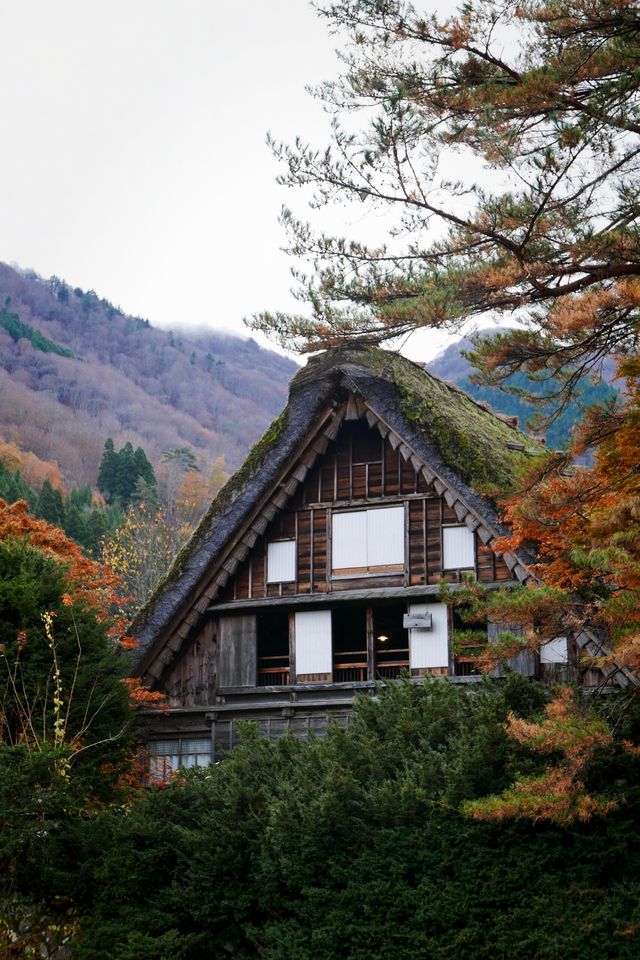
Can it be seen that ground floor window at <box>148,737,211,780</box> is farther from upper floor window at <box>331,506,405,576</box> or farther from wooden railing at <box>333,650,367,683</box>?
upper floor window at <box>331,506,405,576</box>

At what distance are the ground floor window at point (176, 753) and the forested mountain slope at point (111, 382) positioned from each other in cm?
5613

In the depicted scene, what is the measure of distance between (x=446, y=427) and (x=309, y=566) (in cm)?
321

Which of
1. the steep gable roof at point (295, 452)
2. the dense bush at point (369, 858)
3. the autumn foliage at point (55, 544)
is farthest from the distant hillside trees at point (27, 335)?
the dense bush at point (369, 858)

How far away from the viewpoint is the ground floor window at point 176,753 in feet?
65.1

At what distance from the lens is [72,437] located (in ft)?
269

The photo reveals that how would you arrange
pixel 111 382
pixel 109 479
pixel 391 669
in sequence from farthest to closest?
pixel 111 382
pixel 109 479
pixel 391 669

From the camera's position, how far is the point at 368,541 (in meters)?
19.1

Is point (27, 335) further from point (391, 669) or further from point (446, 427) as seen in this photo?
point (446, 427)

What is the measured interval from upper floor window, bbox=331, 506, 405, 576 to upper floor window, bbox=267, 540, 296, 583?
2.26 feet

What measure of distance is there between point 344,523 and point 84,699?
5578mm

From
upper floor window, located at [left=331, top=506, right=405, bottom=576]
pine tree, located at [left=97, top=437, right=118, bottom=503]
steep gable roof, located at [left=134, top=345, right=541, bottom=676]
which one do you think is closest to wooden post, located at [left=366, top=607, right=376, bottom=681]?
upper floor window, located at [left=331, top=506, right=405, bottom=576]

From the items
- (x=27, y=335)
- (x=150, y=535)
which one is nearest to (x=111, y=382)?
(x=27, y=335)

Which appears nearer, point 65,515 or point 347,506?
point 347,506

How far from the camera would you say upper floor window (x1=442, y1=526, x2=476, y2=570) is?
59.9 ft
